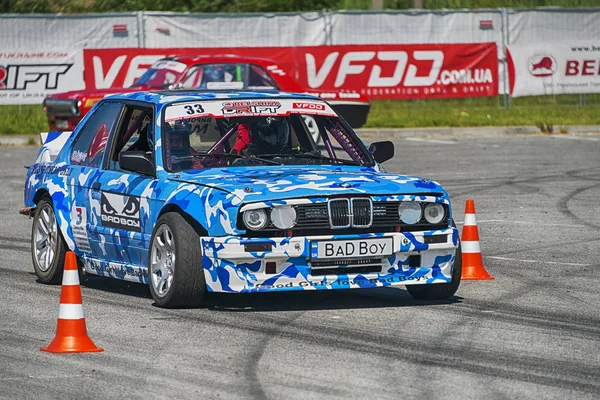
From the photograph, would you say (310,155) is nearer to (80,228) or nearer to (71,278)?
(80,228)

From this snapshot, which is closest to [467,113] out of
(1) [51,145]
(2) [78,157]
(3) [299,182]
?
(1) [51,145]

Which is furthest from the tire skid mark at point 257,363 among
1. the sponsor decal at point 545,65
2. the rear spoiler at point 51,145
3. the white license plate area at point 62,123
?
the sponsor decal at point 545,65

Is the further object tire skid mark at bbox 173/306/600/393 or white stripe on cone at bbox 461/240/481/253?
white stripe on cone at bbox 461/240/481/253

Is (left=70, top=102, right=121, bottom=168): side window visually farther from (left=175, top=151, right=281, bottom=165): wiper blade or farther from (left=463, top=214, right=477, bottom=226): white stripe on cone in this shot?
(left=463, top=214, right=477, bottom=226): white stripe on cone

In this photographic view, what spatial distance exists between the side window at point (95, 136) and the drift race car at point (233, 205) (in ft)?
0.04

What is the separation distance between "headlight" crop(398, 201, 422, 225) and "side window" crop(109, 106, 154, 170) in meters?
2.10

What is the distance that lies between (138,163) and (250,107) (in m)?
1.04

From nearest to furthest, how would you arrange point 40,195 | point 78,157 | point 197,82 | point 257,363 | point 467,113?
point 257,363 → point 78,157 → point 40,195 → point 197,82 → point 467,113

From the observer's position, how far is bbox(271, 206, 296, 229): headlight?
855 cm

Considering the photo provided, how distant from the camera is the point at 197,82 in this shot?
2162 centimetres

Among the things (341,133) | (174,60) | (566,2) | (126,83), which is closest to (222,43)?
(126,83)

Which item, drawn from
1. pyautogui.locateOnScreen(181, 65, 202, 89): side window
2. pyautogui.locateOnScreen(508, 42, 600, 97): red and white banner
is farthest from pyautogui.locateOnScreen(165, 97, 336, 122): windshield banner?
pyautogui.locateOnScreen(508, 42, 600, 97): red and white banner

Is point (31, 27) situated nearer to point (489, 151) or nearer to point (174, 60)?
point (174, 60)

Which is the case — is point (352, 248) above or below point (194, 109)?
→ below
